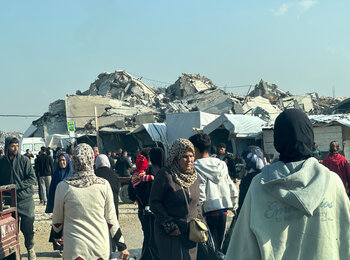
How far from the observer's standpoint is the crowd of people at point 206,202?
90.7 inches

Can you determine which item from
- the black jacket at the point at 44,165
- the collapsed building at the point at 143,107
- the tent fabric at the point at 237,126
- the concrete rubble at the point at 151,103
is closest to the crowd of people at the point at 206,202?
the black jacket at the point at 44,165

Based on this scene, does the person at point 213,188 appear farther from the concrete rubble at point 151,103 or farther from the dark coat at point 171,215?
the concrete rubble at point 151,103

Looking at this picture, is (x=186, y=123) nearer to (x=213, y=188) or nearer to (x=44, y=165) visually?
(x=44, y=165)

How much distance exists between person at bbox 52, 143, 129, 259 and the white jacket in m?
1.37

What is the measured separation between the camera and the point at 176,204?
4.60 m

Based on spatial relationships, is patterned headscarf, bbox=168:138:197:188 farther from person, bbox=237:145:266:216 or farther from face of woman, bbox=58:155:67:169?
face of woman, bbox=58:155:67:169

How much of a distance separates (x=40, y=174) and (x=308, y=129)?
42.8 feet

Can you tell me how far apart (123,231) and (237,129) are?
1411 cm

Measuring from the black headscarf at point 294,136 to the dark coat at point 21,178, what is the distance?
5340mm

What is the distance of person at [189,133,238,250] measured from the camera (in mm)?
5684

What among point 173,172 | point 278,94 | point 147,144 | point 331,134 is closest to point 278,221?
point 173,172

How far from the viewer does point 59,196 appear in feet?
14.9

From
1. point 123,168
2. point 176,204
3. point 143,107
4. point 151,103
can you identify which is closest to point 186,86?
point 151,103

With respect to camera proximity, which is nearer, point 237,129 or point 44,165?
point 44,165
